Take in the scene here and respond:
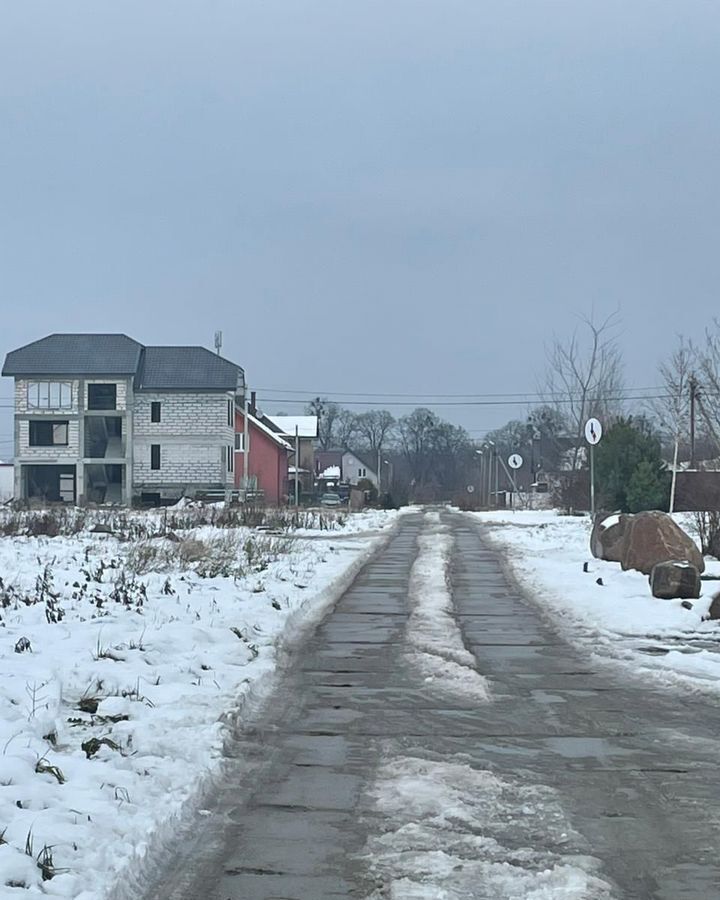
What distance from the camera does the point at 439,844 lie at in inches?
212

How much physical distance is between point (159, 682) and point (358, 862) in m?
4.01

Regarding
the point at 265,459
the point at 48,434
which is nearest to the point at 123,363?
the point at 48,434

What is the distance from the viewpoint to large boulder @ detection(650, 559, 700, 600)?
14.5 metres

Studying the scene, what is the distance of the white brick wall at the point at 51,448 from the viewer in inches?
2562

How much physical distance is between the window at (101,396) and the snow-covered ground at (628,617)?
1841 inches

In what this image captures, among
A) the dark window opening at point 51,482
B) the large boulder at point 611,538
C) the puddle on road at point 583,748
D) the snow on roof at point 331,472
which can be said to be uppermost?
the snow on roof at point 331,472

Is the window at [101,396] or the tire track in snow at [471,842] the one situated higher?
the window at [101,396]

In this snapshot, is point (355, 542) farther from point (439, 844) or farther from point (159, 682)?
point (439, 844)

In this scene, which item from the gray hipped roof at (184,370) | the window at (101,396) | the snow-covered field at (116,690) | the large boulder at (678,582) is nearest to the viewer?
the snow-covered field at (116,690)

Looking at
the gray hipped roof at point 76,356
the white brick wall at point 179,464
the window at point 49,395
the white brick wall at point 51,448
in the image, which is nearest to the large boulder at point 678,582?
the white brick wall at point 179,464

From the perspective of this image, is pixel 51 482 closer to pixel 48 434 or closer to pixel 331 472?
pixel 48 434

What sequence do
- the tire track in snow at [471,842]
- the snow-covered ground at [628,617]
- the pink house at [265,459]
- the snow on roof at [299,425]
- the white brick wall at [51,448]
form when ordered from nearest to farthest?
the tire track in snow at [471,842], the snow-covered ground at [628,617], the white brick wall at [51,448], the pink house at [265,459], the snow on roof at [299,425]

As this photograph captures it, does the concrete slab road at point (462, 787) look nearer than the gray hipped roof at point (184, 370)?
Yes

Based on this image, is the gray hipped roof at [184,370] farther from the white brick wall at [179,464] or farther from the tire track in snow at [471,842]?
the tire track in snow at [471,842]
